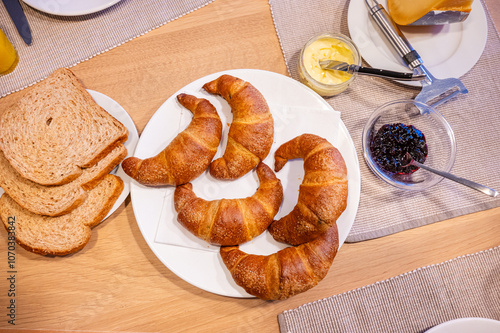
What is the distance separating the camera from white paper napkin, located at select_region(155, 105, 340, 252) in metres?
1.34

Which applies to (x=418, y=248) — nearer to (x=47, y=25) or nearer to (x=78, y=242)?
(x=78, y=242)

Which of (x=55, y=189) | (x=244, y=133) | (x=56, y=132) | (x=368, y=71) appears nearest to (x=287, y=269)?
(x=244, y=133)

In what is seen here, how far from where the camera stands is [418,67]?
4.74 feet

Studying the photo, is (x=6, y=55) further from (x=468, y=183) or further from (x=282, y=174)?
(x=468, y=183)

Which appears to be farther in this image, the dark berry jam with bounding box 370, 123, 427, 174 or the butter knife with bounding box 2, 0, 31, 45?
the butter knife with bounding box 2, 0, 31, 45

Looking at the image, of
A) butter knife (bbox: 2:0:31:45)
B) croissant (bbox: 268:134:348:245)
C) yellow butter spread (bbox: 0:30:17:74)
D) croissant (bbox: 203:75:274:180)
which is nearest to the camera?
croissant (bbox: 268:134:348:245)

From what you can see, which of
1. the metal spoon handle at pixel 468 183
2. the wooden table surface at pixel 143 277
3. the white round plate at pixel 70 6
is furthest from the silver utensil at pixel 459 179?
the white round plate at pixel 70 6

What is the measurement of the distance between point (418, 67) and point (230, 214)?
3.47ft

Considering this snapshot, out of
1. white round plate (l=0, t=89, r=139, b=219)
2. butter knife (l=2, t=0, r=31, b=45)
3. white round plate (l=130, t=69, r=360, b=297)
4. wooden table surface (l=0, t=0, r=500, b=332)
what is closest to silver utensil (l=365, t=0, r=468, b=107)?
white round plate (l=130, t=69, r=360, b=297)

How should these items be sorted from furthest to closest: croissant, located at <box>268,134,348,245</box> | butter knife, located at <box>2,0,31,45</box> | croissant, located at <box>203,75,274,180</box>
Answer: butter knife, located at <box>2,0,31,45</box> < croissant, located at <box>203,75,274,180</box> < croissant, located at <box>268,134,348,245</box>

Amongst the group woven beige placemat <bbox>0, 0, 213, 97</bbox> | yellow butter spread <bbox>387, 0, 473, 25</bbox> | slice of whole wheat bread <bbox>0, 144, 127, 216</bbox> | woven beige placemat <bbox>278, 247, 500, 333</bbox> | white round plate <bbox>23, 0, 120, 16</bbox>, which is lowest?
woven beige placemat <bbox>278, 247, 500, 333</bbox>

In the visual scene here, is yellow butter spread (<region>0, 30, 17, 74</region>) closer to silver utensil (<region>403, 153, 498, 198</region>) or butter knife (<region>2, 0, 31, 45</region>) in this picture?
butter knife (<region>2, 0, 31, 45</region>)

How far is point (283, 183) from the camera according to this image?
136 centimetres

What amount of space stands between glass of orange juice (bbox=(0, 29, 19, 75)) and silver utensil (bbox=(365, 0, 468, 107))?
164cm
